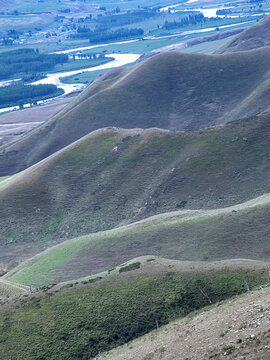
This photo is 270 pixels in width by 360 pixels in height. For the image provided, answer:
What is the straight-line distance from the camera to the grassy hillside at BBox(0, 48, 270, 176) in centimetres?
15575

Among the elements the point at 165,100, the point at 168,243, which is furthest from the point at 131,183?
the point at 165,100

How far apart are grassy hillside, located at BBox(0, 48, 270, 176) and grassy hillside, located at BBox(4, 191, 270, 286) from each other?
70.9m

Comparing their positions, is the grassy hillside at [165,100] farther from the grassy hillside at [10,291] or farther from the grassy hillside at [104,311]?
the grassy hillside at [104,311]

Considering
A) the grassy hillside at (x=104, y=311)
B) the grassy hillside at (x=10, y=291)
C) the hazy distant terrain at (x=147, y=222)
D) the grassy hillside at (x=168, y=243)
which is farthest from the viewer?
the grassy hillside at (x=168, y=243)

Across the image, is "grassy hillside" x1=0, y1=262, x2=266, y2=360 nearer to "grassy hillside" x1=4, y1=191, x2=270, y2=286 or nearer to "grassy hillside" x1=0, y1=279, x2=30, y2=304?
"grassy hillside" x1=0, y1=279, x2=30, y2=304

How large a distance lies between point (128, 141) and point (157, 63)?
6271cm

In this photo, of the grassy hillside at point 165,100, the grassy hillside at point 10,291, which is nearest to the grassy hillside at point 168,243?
the grassy hillside at point 10,291

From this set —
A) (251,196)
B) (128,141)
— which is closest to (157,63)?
(128,141)

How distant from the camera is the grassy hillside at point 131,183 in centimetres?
9850

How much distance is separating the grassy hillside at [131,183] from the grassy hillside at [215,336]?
48.8 metres

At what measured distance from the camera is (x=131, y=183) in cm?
10838

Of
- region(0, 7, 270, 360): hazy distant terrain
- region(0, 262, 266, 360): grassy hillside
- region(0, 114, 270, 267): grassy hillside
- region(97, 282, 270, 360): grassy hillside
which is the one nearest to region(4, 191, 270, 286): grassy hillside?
region(0, 7, 270, 360): hazy distant terrain

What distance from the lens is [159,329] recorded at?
49.0 metres

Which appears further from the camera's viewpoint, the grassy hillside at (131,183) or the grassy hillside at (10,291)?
the grassy hillside at (131,183)
